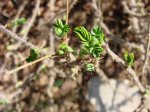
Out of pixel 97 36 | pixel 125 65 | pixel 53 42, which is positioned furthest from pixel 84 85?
pixel 97 36

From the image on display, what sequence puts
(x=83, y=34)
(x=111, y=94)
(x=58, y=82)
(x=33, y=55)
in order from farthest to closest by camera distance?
1. (x=111, y=94)
2. (x=58, y=82)
3. (x=33, y=55)
4. (x=83, y=34)

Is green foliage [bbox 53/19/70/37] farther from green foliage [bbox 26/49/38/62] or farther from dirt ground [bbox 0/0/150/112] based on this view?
dirt ground [bbox 0/0/150/112]

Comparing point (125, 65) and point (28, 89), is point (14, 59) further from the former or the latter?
point (125, 65)

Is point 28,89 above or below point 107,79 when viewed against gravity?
above

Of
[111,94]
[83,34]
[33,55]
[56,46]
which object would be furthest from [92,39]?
[111,94]

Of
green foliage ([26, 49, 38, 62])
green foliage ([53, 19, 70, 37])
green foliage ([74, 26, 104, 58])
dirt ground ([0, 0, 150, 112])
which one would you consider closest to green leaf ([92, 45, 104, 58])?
green foliage ([74, 26, 104, 58])

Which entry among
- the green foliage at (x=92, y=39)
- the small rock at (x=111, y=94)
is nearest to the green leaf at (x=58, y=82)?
the small rock at (x=111, y=94)

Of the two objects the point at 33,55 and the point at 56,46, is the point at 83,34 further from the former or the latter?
the point at 56,46
